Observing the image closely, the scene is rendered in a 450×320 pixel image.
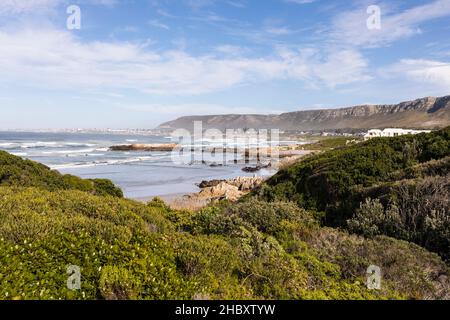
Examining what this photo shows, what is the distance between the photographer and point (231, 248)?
6191mm

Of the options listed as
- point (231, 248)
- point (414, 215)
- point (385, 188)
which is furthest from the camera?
point (385, 188)

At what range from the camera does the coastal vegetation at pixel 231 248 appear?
4.54 metres

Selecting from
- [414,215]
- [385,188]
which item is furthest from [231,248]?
[385,188]

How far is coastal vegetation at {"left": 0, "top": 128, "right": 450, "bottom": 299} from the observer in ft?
14.9

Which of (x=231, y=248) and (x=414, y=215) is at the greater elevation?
(x=414, y=215)

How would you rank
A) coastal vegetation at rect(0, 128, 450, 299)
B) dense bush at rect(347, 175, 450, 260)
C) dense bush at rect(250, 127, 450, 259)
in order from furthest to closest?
dense bush at rect(250, 127, 450, 259) → dense bush at rect(347, 175, 450, 260) → coastal vegetation at rect(0, 128, 450, 299)

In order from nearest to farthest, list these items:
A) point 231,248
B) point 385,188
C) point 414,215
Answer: point 231,248, point 414,215, point 385,188

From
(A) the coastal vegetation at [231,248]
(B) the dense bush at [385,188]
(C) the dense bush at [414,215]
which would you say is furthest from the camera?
(B) the dense bush at [385,188]

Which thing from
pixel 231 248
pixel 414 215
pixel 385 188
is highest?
pixel 385 188

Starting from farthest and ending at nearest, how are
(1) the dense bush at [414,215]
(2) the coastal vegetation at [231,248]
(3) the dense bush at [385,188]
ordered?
(3) the dense bush at [385,188] < (1) the dense bush at [414,215] < (2) the coastal vegetation at [231,248]

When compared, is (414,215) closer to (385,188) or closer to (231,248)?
(385,188)

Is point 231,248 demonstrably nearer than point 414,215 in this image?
Yes

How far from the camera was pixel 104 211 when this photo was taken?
7.18 metres
